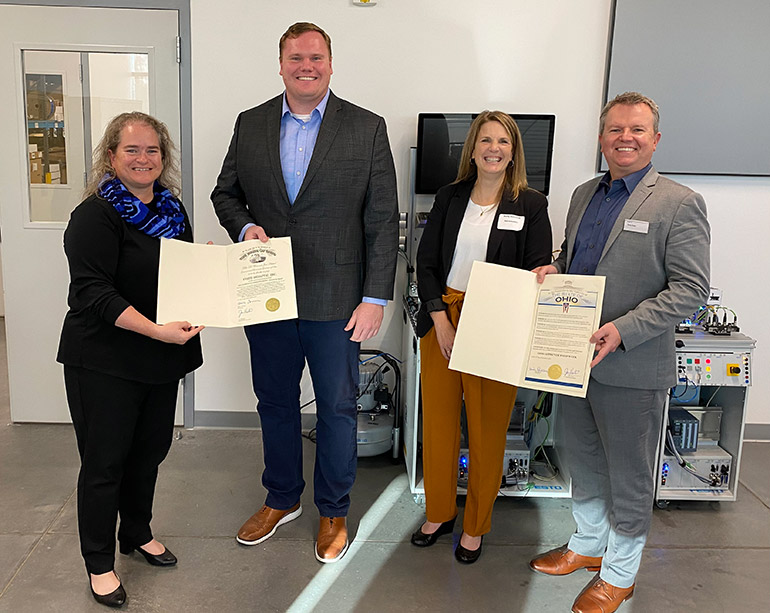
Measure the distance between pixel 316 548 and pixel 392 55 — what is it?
Result: 2.36 m

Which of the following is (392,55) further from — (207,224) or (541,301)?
(541,301)

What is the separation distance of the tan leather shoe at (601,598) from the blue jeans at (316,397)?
93 cm

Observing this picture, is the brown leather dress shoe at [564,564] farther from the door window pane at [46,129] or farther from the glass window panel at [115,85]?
the door window pane at [46,129]

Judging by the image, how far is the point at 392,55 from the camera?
3.44 meters

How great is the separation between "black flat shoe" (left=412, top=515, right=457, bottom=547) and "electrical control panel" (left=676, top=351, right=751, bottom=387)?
46.4 inches

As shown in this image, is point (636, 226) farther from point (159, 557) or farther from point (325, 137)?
point (159, 557)

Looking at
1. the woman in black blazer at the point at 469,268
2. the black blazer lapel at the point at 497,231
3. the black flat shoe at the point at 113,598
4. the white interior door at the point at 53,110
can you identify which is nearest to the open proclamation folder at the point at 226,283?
the woman in black blazer at the point at 469,268

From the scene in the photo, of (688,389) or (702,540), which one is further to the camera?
(688,389)

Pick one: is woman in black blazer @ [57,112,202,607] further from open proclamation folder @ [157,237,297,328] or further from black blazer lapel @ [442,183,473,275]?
black blazer lapel @ [442,183,473,275]

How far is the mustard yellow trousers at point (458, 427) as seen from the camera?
8.14ft

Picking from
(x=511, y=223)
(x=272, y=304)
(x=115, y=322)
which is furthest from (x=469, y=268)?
(x=115, y=322)

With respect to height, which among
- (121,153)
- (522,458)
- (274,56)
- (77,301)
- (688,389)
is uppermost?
(274,56)

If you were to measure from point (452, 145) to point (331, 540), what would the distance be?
6.32 feet

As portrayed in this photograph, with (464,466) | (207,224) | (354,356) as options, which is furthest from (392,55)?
(464,466)
